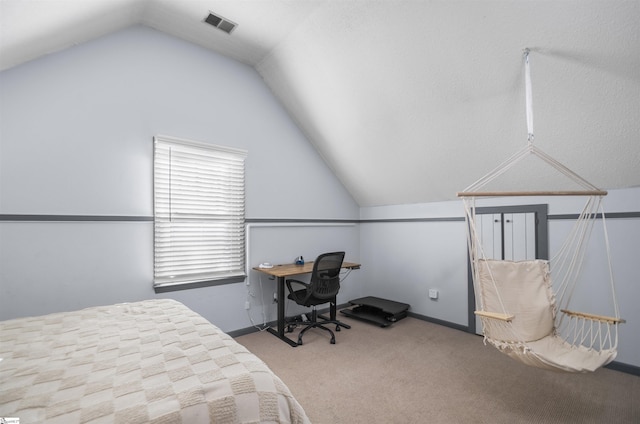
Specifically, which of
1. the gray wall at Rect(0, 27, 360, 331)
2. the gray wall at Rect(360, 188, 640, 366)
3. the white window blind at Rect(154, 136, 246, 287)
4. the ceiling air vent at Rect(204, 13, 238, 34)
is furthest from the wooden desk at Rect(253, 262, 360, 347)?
the ceiling air vent at Rect(204, 13, 238, 34)

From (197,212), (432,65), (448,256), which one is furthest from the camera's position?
(448,256)

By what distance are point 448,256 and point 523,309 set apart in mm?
1404

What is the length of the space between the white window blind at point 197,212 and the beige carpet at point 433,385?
3.22 feet

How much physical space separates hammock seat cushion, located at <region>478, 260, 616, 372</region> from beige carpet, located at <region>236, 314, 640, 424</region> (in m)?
0.43

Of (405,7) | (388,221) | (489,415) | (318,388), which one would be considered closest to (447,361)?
(489,415)

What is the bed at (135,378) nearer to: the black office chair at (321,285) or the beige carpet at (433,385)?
the beige carpet at (433,385)

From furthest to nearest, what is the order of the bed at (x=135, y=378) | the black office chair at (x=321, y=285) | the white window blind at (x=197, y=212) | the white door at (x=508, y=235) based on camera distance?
1. the black office chair at (x=321, y=285)
2. the white door at (x=508, y=235)
3. the white window blind at (x=197, y=212)
4. the bed at (x=135, y=378)

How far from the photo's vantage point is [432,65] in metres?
2.61

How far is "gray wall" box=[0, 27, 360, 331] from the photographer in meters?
2.29

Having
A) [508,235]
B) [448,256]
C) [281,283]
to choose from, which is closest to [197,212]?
[281,283]

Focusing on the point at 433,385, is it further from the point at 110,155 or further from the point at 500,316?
the point at 110,155

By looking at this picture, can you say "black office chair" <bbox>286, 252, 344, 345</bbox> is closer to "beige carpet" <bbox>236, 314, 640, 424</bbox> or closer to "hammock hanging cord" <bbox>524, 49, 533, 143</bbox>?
"beige carpet" <bbox>236, 314, 640, 424</bbox>

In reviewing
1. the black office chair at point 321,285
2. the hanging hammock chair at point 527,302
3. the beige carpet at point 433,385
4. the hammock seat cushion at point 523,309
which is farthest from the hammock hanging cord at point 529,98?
the black office chair at point 321,285

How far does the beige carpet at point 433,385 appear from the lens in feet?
6.67
